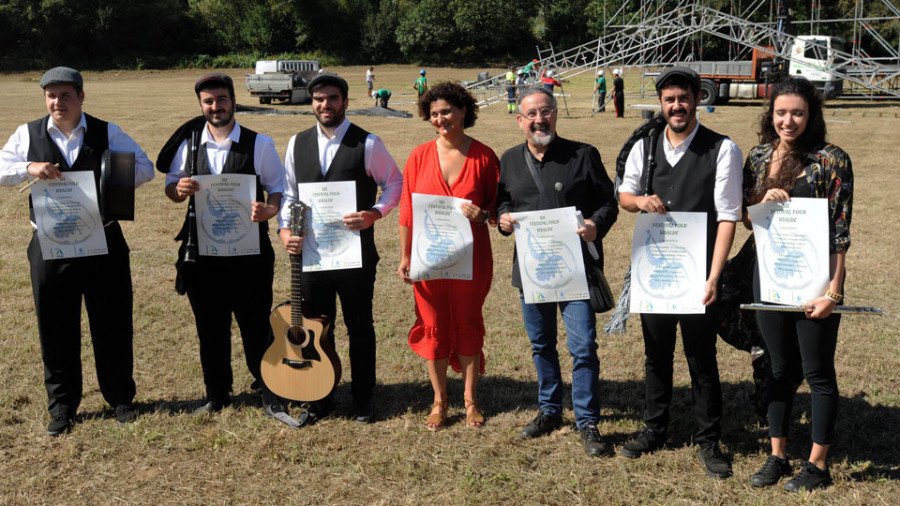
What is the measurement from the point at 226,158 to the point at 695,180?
260 centimetres

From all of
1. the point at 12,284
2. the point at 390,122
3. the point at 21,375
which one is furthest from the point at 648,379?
the point at 390,122

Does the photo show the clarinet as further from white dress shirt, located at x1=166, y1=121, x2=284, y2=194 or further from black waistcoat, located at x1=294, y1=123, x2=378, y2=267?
black waistcoat, located at x1=294, y1=123, x2=378, y2=267

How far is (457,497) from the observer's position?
3.79 metres

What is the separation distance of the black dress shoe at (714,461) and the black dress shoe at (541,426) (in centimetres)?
84

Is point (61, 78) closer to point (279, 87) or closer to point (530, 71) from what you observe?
point (279, 87)

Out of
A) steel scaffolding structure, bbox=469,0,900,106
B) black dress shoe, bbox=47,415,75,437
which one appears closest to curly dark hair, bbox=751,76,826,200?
black dress shoe, bbox=47,415,75,437

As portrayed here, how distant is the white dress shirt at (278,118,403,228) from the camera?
14.3 ft

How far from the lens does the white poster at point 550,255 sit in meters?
3.94

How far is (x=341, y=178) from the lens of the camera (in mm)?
4348

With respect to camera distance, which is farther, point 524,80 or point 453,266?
point 524,80

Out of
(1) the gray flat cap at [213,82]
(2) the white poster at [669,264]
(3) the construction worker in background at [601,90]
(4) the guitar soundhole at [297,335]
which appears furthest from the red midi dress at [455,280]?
(3) the construction worker in background at [601,90]

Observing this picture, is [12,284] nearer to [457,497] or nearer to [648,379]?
[457,497]

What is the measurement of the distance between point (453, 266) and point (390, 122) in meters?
19.0

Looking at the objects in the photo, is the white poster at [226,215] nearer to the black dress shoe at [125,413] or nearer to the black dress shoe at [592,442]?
the black dress shoe at [125,413]
